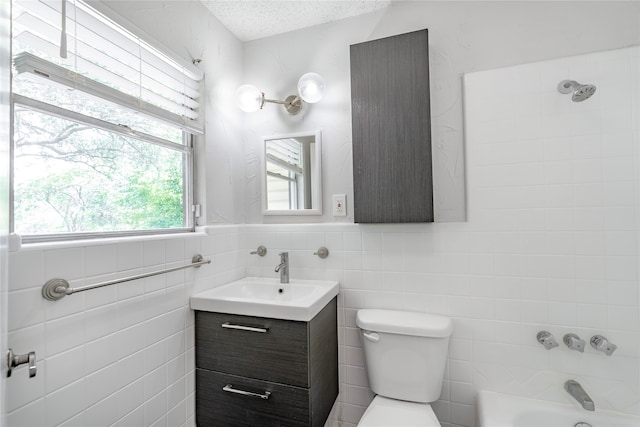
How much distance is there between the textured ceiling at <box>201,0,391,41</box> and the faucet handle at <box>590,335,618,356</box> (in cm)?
189

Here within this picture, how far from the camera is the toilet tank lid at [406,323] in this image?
1.32 meters

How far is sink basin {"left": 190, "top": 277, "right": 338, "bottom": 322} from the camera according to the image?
1.22 metres

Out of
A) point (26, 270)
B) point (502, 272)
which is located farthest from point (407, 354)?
point (26, 270)

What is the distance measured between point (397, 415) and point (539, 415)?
62cm

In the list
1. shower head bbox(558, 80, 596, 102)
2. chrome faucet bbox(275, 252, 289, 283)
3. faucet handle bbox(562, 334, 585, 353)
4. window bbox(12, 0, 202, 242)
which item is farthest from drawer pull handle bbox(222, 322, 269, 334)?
shower head bbox(558, 80, 596, 102)

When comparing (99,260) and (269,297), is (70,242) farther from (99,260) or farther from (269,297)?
(269,297)

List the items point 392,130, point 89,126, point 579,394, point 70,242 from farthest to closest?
1. point 392,130
2. point 579,394
3. point 89,126
4. point 70,242

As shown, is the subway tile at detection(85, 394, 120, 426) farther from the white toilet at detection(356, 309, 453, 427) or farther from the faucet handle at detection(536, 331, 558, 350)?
the faucet handle at detection(536, 331, 558, 350)

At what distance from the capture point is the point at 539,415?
126 centimetres

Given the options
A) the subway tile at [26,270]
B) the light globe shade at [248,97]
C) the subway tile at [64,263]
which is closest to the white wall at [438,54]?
the light globe shade at [248,97]

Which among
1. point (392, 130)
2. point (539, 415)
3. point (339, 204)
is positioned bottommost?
point (539, 415)

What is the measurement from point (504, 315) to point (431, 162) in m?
0.80

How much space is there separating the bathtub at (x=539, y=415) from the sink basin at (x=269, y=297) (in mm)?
839

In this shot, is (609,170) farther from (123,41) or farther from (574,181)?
(123,41)
